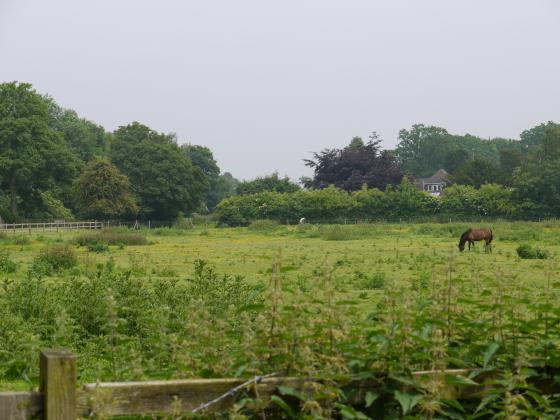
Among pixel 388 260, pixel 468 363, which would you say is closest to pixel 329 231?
pixel 388 260

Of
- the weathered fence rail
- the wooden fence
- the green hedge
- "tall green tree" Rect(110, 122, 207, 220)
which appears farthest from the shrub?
the wooden fence

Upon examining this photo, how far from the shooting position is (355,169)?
92750 mm

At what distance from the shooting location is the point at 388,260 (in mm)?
27922

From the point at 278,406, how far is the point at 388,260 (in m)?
24.2

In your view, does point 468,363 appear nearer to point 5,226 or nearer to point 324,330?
point 324,330

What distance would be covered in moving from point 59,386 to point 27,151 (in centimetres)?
7373

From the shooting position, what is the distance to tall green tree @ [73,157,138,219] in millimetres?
71250

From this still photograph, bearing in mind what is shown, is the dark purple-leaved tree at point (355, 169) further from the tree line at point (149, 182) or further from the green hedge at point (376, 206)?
the green hedge at point (376, 206)

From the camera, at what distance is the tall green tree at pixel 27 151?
2867 inches

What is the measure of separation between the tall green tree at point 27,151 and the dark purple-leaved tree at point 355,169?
3001 cm

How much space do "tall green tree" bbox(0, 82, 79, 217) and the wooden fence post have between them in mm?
71815

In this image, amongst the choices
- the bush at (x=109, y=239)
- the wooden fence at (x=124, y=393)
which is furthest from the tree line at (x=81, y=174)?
the wooden fence at (x=124, y=393)

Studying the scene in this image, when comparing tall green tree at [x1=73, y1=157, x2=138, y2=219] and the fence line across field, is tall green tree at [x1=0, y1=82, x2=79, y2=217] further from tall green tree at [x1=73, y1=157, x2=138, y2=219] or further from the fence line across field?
the fence line across field

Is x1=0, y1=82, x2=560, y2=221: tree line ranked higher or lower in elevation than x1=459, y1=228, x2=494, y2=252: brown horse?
higher
